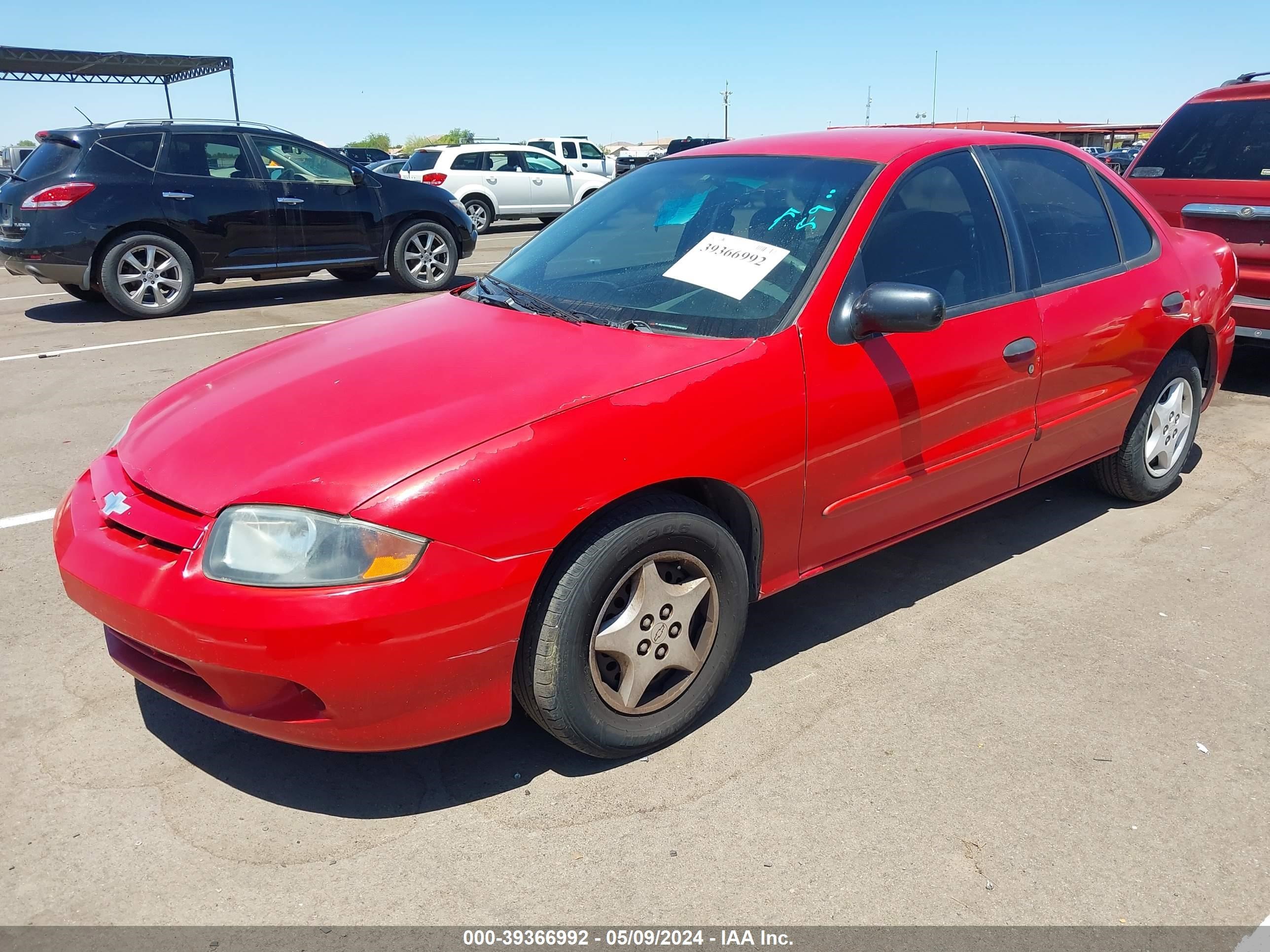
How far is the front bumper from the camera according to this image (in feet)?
7.60

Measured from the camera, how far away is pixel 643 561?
268 cm

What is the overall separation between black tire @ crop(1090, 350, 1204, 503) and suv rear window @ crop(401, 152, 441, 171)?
15.9 metres

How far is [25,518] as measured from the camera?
456 cm

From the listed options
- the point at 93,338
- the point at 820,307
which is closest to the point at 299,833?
the point at 820,307

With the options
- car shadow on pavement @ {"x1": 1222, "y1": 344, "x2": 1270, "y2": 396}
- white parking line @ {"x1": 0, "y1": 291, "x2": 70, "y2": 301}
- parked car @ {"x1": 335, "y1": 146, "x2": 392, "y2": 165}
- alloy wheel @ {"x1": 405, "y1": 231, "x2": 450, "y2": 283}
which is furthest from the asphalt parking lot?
parked car @ {"x1": 335, "y1": 146, "x2": 392, "y2": 165}

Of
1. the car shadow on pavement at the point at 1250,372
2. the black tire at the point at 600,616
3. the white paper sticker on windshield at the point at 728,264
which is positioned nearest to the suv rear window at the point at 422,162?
the car shadow on pavement at the point at 1250,372

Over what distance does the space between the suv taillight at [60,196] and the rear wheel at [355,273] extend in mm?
2415

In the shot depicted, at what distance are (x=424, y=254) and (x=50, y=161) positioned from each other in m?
3.57

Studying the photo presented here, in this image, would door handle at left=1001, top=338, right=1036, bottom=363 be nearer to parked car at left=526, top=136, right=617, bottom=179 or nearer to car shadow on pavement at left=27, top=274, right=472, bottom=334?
car shadow on pavement at left=27, top=274, right=472, bottom=334

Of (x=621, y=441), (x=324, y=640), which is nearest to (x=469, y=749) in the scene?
(x=324, y=640)

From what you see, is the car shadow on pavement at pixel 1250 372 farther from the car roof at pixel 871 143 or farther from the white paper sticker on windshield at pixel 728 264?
the white paper sticker on windshield at pixel 728 264

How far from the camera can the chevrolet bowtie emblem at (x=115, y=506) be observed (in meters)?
2.67

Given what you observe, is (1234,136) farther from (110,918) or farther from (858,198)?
(110,918)

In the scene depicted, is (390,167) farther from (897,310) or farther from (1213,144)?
(897,310)
